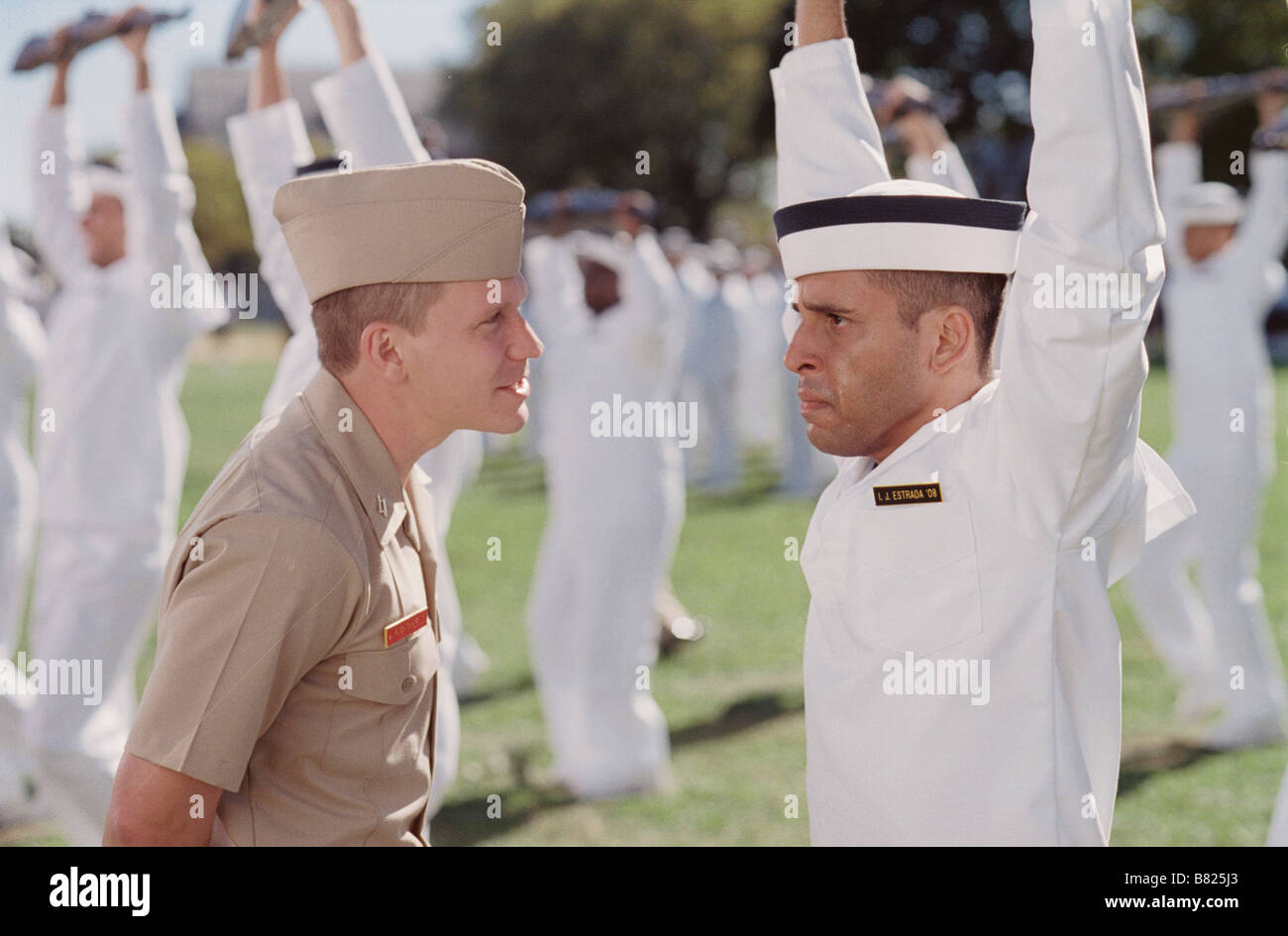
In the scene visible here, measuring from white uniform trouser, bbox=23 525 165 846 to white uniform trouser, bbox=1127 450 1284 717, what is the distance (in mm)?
4656

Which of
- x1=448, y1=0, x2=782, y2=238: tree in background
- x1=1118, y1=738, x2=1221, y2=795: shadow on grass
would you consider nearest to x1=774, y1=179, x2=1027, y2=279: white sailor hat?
x1=1118, y1=738, x2=1221, y2=795: shadow on grass

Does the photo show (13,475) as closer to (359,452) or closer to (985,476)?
(359,452)

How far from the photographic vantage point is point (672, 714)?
287 inches

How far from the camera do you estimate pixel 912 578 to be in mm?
2145

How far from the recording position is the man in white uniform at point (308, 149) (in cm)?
330

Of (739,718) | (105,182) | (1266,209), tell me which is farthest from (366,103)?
(1266,209)

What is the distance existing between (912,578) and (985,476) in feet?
0.64

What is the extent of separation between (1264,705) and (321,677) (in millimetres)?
5524

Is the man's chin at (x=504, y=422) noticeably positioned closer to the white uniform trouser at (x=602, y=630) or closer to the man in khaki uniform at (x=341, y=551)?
the man in khaki uniform at (x=341, y=551)

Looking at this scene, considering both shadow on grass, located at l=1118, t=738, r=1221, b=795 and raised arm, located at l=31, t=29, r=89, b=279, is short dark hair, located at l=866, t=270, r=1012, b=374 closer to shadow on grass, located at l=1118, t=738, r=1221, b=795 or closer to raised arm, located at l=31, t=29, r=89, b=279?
raised arm, located at l=31, t=29, r=89, b=279

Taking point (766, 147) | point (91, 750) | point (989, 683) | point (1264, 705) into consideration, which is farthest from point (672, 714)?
point (766, 147)

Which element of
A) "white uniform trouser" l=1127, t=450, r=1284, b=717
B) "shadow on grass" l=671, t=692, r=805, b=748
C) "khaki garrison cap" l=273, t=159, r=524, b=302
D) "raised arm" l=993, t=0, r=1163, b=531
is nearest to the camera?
"raised arm" l=993, t=0, r=1163, b=531

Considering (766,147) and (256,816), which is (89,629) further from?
(766,147)

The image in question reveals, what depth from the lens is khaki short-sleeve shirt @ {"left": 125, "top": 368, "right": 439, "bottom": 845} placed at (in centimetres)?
188
